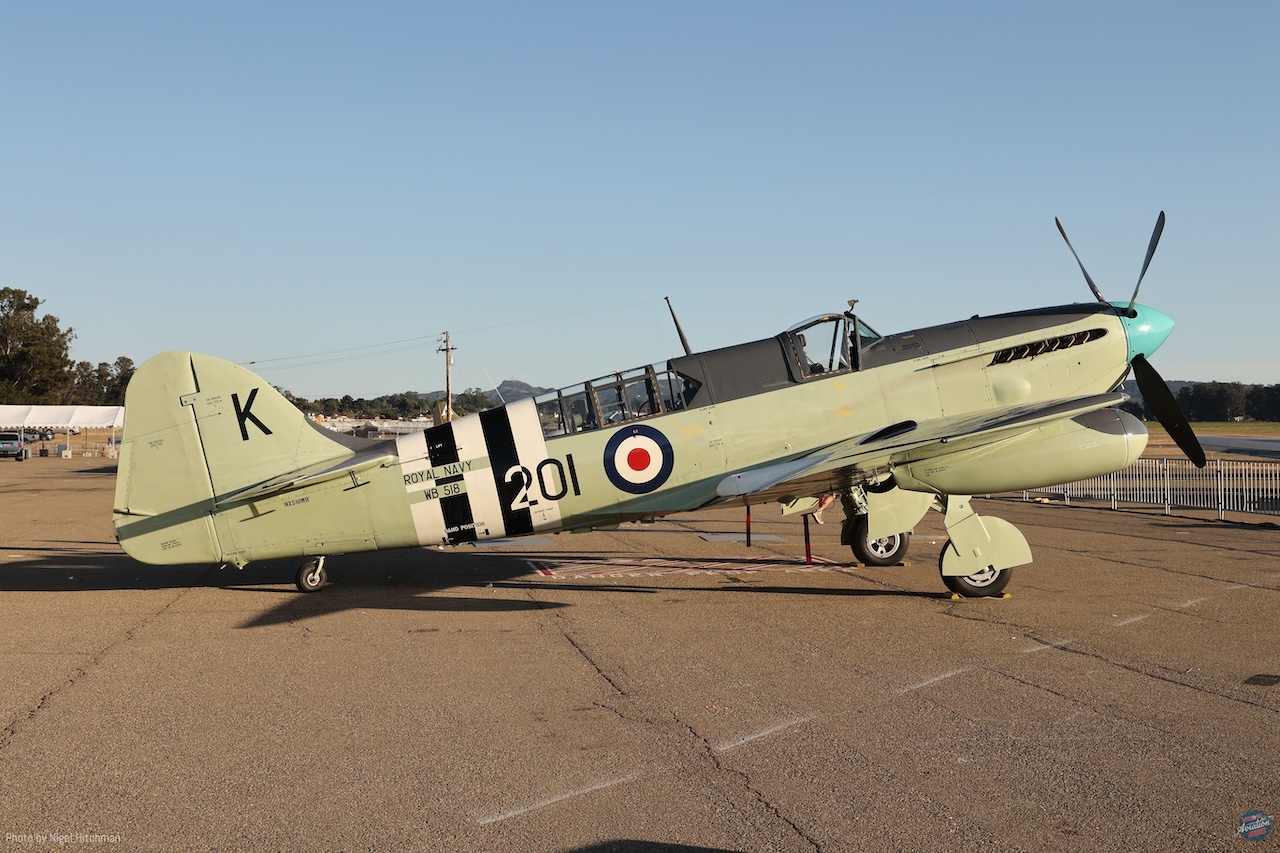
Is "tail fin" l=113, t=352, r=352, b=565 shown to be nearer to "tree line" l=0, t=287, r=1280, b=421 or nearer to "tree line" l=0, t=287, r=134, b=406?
"tree line" l=0, t=287, r=1280, b=421

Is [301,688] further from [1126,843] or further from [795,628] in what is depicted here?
[1126,843]

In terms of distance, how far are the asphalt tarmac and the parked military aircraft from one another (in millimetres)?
1017

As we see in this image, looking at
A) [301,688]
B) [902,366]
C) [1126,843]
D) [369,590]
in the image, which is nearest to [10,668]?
[301,688]

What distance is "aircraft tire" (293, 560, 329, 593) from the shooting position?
1248 centimetres

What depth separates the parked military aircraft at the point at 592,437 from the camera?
A: 1160cm

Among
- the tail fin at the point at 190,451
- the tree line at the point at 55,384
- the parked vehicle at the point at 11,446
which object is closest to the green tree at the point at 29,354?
the tree line at the point at 55,384

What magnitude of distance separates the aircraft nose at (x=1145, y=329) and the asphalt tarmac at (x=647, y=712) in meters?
3.08

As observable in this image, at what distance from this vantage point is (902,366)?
11.9m

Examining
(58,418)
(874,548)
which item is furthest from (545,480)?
(58,418)

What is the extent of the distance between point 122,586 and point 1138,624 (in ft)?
42.7

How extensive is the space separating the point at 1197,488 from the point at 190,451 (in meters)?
23.9

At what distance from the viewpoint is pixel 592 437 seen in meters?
11.7

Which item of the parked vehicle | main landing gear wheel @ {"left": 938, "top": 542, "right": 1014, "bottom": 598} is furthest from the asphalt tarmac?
the parked vehicle

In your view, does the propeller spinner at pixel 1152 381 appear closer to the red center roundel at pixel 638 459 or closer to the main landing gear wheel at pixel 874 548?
the main landing gear wheel at pixel 874 548
